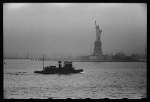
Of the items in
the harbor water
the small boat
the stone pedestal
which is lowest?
the harbor water

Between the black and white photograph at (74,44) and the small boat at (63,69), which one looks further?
the small boat at (63,69)

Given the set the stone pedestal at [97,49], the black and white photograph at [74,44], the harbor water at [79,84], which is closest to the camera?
the harbor water at [79,84]

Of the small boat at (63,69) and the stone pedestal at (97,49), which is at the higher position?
the stone pedestal at (97,49)

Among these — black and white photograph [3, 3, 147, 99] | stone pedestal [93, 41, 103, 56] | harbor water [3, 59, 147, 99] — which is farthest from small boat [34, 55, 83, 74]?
stone pedestal [93, 41, 103, 56]

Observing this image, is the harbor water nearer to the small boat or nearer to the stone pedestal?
the small boat

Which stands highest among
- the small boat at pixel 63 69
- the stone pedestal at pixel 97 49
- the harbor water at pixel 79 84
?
the stone pedestal at pixel 97 49

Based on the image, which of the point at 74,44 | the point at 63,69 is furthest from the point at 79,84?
the point at 74,44

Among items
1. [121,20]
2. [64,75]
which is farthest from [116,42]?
[64,75]

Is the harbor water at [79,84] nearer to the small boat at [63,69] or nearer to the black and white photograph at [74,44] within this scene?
the black and white photograph at [74,44]

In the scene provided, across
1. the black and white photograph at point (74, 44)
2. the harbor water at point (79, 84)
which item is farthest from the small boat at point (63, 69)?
the harbor water at point (79, 84)

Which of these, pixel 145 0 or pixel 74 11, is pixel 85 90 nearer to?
pixel 74 11

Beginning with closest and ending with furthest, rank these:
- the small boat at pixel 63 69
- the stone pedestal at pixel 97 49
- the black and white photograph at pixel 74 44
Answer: the black and white photograph at pixel 74 44, the stone pedestal at pixel 97 49, the small boat at pixel 63 69

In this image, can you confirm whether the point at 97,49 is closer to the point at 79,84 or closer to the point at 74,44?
the point at 74,44
